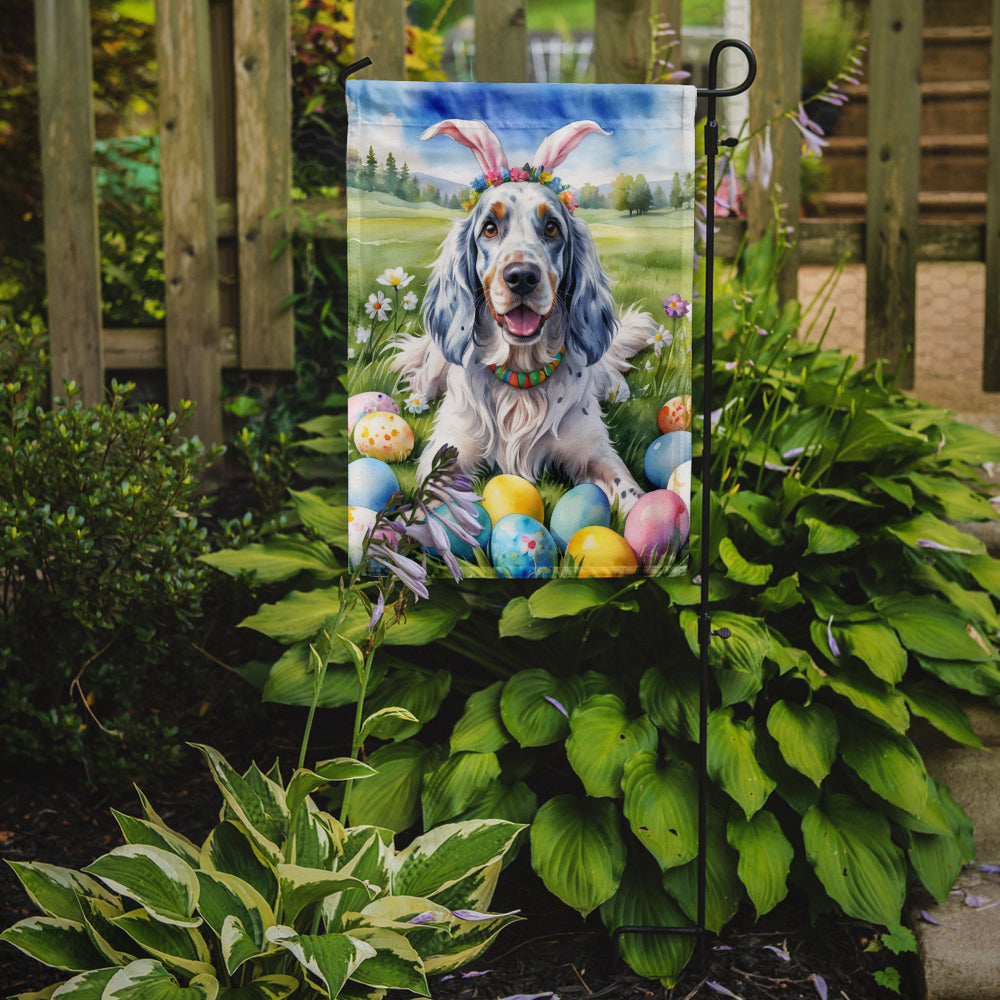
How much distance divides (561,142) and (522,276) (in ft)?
0.77

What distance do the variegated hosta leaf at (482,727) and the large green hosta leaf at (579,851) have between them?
0.15m

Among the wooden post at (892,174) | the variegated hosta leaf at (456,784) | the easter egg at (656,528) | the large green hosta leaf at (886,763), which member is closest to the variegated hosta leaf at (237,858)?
the variegated hosta leaf at (456,784)

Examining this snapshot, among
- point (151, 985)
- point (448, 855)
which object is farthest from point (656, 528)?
point (151, 985)

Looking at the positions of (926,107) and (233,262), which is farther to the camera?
(926,107)

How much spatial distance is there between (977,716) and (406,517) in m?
1.47

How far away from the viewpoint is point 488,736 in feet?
6.37

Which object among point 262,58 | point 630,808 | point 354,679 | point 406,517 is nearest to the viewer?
point 406,517

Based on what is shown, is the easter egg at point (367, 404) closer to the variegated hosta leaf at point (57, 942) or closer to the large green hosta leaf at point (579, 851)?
the large green hosta leaf at point (579, 851)

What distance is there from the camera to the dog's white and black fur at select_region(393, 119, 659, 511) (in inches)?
68.9

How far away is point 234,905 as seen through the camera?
1.53 metres

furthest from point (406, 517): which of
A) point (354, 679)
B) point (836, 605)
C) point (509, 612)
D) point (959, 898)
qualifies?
point (959, 898)

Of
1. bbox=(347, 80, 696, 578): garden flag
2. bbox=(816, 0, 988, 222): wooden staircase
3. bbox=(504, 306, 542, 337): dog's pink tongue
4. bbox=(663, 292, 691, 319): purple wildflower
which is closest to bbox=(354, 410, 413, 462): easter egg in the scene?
bbox=(347, 80, 696, 578): garden flag

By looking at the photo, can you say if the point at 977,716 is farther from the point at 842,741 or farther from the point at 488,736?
the point at 488,736

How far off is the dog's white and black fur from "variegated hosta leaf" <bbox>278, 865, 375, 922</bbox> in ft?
2.27
